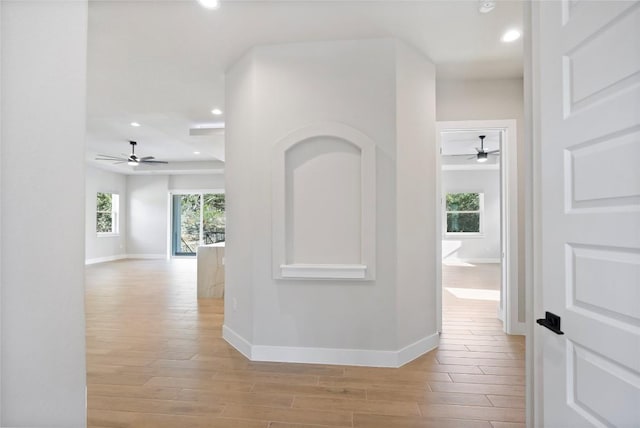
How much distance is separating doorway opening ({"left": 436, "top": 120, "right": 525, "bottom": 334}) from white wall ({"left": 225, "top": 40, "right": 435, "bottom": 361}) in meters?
0.78

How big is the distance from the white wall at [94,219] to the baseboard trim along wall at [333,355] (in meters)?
8.23

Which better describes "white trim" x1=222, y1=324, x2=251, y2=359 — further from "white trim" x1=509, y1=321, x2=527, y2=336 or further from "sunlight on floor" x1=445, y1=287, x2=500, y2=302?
"sunlight on floor" x1=445, y1=287, x2=500, y2=302

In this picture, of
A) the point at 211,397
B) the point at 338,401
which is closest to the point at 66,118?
the point at 211,397

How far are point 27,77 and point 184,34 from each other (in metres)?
2.28

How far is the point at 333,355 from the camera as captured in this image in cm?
290

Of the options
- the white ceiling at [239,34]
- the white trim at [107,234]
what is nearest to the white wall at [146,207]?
the white trim at [107,234]

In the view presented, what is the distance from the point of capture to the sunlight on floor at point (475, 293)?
5.37 m

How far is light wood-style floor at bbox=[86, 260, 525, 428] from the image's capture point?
211cm

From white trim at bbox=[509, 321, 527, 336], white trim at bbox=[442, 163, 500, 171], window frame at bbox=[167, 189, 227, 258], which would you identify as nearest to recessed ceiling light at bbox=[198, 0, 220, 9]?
white trim at bbox=[509, 321, 527, 336]

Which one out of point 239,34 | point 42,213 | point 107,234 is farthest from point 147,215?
point 42,213

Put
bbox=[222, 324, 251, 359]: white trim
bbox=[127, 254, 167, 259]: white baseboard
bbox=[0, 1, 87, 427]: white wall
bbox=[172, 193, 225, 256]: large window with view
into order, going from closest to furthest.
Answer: bbox=[0, 1, 87, 427]: white wall → bbox=[222, 324, 251, 359]: white trim → bbox=[127, 254, 167, 259]: white baseboard → bbox=[172, 193, 225, 256]: large window with view

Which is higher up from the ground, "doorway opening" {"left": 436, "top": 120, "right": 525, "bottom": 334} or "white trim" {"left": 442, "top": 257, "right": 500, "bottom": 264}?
"doorway opening" {"left": 436, "top": 120, "right": 525, "bottom": 334}

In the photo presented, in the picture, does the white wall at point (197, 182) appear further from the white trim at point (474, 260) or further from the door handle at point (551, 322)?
the door handle at point (551, 322)

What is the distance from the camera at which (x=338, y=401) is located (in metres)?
2.29
